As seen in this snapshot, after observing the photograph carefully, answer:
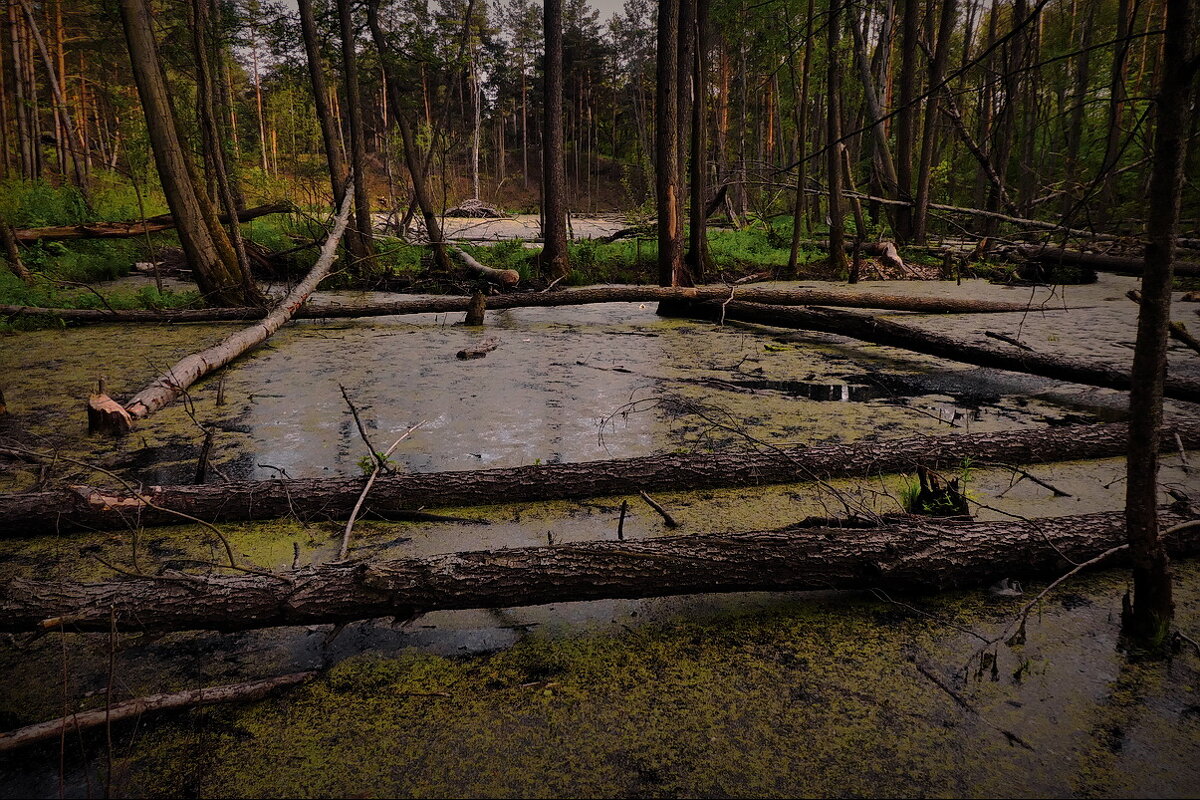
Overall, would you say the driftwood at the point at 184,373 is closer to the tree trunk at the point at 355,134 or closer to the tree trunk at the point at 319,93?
the tree trunk at the point at 355,134

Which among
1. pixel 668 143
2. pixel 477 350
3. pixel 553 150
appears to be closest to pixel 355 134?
pixel 553 150

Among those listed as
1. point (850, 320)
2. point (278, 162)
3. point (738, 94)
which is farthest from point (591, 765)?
point (278, 162)

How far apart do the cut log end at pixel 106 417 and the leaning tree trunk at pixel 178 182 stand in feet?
13.5

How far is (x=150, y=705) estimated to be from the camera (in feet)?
4.79

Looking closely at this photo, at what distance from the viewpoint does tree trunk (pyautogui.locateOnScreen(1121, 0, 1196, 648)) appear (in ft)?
→ 4.30

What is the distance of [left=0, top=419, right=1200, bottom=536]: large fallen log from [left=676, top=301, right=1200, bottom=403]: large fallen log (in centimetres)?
82

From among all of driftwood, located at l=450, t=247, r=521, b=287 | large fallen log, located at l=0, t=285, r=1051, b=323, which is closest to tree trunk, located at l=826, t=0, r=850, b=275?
large fallen log, located at l=0, t=285, r=1051, b=323

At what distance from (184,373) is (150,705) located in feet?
11.7

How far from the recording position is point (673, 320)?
7668 millimetres

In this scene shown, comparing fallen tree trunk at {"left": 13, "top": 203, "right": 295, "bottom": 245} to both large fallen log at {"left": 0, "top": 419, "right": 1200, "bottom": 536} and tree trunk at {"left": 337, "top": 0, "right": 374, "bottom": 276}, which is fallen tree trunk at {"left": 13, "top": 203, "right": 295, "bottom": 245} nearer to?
tree trunk at {"left": 337, "top": 0, "right": 374, "bottom": 276}

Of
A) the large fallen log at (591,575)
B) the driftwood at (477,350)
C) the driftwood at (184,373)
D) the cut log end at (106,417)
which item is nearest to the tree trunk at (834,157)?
the driftwood at (477,350)

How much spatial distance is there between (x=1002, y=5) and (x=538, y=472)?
21.0 metres

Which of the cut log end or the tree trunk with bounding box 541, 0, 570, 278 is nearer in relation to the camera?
the cut log end

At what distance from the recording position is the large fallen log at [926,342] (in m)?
3.94
